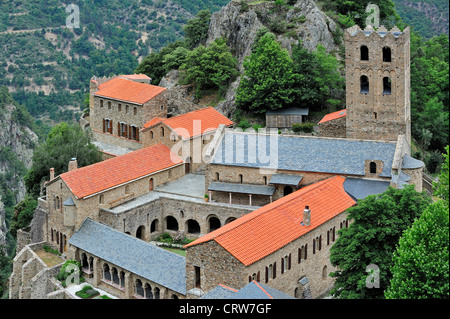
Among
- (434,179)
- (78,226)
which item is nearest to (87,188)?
(78,226)

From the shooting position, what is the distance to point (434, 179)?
247 feet

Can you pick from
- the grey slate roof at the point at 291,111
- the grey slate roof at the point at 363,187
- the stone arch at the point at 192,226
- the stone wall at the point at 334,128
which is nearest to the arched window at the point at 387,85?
the stone wall at the point at 334,128

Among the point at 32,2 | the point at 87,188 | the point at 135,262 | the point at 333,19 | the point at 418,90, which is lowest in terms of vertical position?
the point at 135,262

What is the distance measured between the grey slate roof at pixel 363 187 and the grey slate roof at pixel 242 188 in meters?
6.98

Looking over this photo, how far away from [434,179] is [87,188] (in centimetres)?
3685

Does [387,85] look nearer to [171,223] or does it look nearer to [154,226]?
[171,223]

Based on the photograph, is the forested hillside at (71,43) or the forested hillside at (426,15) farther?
the forested hillside at (71,43)

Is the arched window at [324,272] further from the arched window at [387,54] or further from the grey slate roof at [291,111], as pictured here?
the grey slate roof at [291,111]

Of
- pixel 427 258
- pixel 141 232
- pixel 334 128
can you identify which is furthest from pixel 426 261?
pixel 334 128

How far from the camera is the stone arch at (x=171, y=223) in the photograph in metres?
68.6

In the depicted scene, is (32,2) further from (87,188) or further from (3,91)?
(87,188)

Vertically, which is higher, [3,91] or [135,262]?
[3,91]

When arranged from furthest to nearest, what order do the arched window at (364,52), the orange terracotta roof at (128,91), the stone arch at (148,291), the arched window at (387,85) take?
1. the orange terracotta roof at (128,91)
2. the arched window at (364,52)
3. the arched window at (387,85)
4. the stone arch at (148,291)

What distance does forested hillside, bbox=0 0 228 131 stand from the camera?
16525 centimetres
